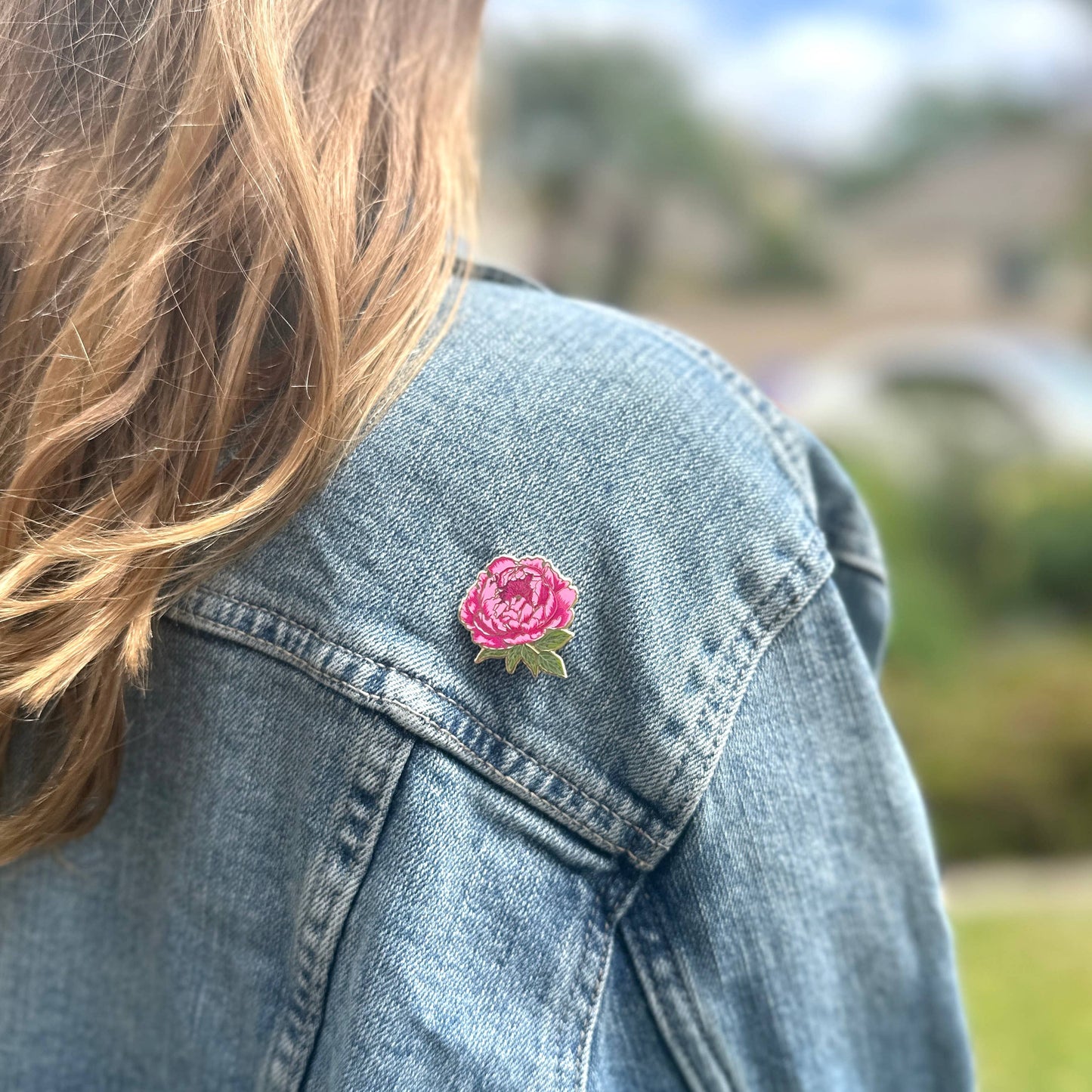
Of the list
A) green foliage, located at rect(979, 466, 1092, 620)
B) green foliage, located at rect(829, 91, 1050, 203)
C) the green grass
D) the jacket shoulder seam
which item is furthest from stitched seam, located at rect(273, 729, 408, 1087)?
green foliage, located at rect(829, 91, 1050, 203)

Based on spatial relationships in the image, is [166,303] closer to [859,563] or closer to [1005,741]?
[859,563]

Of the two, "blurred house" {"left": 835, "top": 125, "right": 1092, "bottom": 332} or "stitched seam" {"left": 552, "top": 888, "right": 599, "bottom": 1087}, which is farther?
"blurred house" {"left": 835, "top": 125, "right": 1092, "bottom": 332}

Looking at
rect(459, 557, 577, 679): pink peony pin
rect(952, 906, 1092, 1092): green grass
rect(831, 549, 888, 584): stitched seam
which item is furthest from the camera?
rect(952, 906, 1092, 1092): green grass

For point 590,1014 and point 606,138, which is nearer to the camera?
point 590,1014

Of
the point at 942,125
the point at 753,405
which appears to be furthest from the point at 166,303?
the point at 942,125

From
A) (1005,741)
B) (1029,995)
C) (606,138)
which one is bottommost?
(1029,995)

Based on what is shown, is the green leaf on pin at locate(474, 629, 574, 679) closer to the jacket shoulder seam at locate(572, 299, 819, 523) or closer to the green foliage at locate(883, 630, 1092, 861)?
the jacket shoulder seam at locate(572, 299, 819, 523)

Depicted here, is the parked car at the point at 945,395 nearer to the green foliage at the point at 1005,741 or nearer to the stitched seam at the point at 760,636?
the green foliage at the point at 1005,741

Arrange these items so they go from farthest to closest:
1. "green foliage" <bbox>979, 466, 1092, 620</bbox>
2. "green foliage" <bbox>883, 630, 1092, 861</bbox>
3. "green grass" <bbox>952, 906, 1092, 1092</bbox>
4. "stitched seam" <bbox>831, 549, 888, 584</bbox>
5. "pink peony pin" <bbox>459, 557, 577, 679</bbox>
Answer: "green foliage" <bbox>979, 466, 1092, 620</bbox>, "green foliage" <bbox>883, 630, 1092, 861</bbox>, "green grass" <bbox>952, 906, 1092, 1092</bbox>, "stitched seam" <bbox>831, 549, 888, 584</bbox>, "pink peony pin" <bbox>459, 557, 577, 679</bbox>

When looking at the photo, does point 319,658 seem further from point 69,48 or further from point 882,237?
point 882,237
